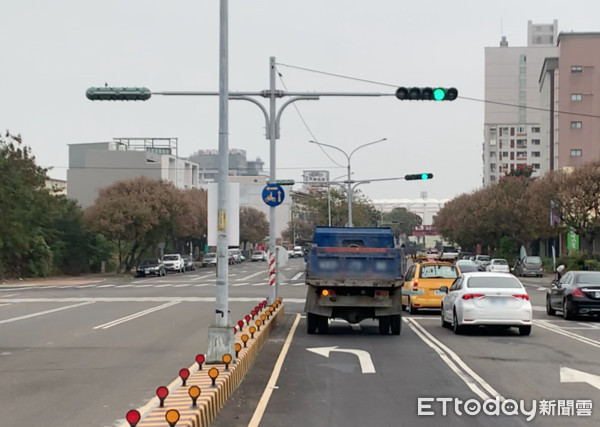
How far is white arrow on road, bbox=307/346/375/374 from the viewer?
13.4 m

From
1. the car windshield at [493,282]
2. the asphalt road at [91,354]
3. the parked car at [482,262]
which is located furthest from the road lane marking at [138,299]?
the parked car at [482,262]

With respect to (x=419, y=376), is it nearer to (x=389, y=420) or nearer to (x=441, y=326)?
(x=389, y=420)

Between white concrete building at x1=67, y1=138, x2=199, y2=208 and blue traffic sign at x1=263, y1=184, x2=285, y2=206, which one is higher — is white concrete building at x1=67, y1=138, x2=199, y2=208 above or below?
above

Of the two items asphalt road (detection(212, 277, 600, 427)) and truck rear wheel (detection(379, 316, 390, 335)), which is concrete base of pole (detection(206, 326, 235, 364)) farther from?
truck rear wheel (detection(379, 316, 390, 335))

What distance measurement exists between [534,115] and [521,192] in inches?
3161

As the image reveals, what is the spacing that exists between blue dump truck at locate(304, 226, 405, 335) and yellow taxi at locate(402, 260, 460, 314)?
6.93m

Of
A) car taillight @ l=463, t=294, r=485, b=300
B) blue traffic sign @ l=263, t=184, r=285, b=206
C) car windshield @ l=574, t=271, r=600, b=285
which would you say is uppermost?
blue traffic sign @ l=263, t=184, r=285, b=206

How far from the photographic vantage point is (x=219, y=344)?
481 inches

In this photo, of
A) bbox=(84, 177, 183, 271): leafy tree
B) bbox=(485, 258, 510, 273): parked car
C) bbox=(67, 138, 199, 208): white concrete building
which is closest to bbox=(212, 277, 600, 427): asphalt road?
bbox=(485, 258, 510, 273): parked car

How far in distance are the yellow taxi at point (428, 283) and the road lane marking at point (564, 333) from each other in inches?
124

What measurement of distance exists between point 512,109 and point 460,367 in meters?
142

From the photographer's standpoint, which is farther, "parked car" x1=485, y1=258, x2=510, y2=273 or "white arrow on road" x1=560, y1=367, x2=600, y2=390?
"parked car" x1=485, y1=258, x2=510, y2=273

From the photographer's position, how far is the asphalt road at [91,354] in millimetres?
10305

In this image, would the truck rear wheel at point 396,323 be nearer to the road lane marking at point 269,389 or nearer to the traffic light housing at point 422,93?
the road lane marking at point 269,389
